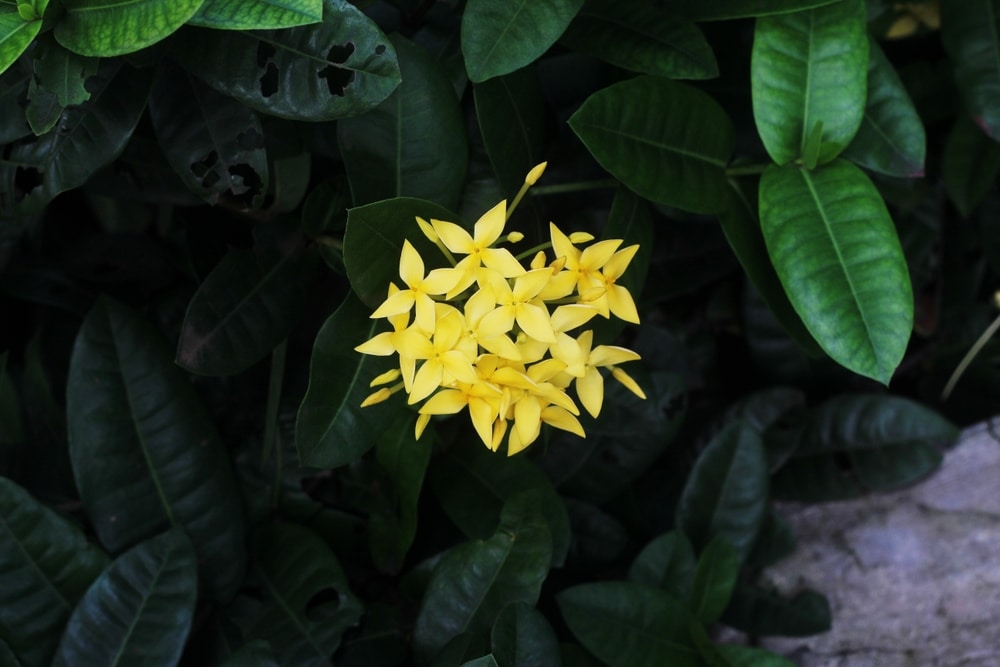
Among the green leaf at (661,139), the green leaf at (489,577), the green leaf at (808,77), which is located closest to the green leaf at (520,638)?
the green leaf at (489,577)

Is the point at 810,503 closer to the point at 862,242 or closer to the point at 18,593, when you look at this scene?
the point at 862,242

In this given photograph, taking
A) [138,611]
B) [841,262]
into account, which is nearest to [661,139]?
[841,262]

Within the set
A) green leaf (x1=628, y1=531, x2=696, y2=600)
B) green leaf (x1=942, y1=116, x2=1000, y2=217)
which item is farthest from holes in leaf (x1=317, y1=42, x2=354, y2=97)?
green leaf (x1=942, y1=116, x2=1000, y2=217)

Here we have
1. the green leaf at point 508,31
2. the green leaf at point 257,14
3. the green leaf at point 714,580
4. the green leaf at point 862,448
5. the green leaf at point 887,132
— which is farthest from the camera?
the green leaf at point 862,448

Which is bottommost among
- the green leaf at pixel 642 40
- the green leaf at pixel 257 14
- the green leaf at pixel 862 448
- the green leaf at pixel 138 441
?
the green leaf at pixel 862 448

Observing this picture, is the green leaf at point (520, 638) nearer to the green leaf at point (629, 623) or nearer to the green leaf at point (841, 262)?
the green leaf at point (629, 623)

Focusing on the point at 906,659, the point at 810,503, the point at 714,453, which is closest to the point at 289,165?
the point at 714,453

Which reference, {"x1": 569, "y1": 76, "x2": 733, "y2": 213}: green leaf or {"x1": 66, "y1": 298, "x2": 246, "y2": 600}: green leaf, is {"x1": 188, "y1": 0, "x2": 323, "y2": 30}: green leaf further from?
{"x1": 66, "y1": 298, "x2": 246, "y2": 600}: green leaf
